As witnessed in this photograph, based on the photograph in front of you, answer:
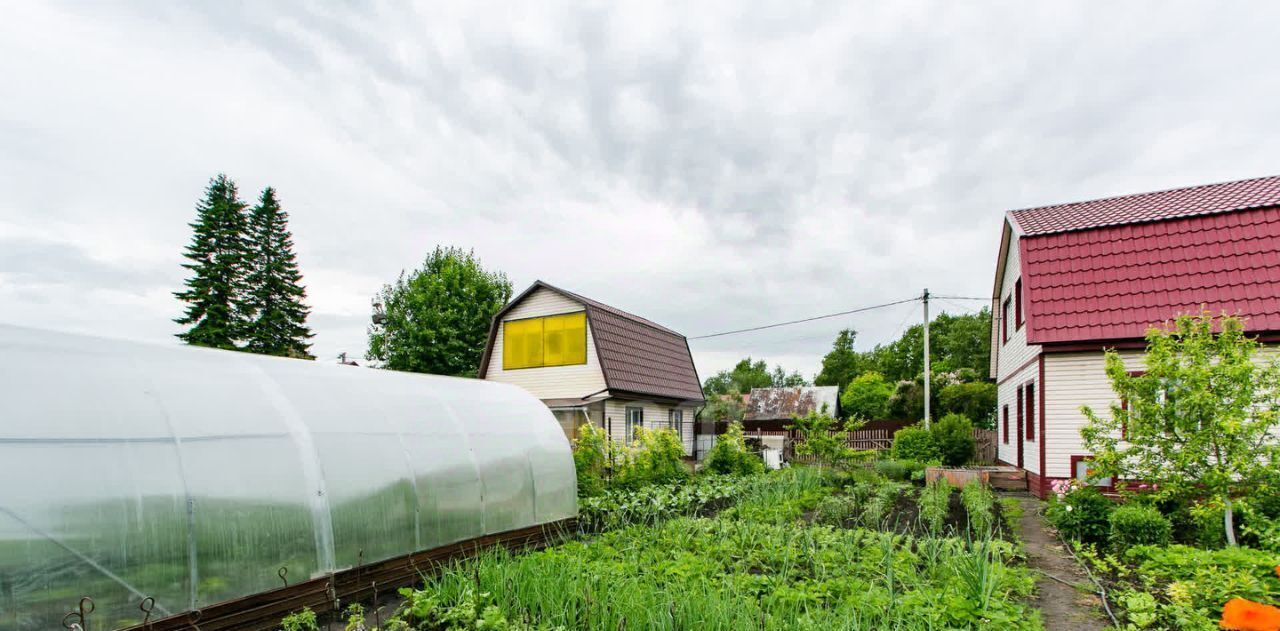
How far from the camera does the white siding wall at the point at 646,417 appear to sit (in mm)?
18953

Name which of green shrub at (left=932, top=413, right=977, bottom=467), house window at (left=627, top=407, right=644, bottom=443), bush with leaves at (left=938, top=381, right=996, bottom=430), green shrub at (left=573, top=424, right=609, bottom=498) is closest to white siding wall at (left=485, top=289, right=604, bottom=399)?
house window at (left=627, top=407, right=644, bottom=443)

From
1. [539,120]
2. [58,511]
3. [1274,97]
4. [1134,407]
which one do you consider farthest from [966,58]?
[58,511]

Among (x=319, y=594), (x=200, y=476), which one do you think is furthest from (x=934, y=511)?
(x=200, y=476)

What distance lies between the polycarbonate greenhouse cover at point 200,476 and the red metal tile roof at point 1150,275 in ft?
33.7

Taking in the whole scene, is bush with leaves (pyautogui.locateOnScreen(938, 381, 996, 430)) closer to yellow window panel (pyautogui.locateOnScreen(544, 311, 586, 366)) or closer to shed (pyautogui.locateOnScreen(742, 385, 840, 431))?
shed (pyautogui.locateOnScreen(742, 385, 840, 431))

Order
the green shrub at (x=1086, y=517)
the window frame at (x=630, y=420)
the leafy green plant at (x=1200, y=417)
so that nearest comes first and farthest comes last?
the leafy green plant at (x=1200, y=417)
the green shrub at (x=1086, y=517)
the window frame at (x=630, y=420)

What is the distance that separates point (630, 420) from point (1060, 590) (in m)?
14.6

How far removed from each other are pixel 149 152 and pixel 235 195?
32825mm

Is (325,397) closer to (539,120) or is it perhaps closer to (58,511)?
(58,511)

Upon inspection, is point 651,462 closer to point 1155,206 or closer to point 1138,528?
point 1138,528

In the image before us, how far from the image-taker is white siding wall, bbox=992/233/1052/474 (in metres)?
13.0

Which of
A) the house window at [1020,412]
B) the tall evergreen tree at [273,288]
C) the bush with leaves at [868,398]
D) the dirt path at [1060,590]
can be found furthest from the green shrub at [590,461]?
the bush with leaves at [868,398]

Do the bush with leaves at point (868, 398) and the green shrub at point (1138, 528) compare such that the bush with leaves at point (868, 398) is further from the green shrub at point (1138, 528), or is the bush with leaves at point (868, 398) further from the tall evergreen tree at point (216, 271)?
the tall evergreen tree at point (216, 271)

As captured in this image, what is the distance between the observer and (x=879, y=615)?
15.0ft
